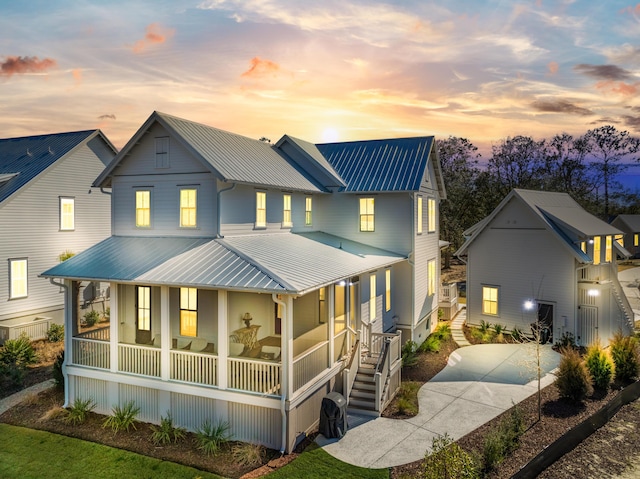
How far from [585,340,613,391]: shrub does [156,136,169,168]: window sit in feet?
56.9

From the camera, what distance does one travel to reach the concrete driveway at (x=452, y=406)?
1212cm

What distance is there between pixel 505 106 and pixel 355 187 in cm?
1408

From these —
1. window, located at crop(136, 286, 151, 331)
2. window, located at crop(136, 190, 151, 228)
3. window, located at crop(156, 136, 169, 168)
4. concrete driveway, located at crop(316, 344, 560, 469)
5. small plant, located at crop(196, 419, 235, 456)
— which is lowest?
concrete driveway, located at crop(316, 344, 560, 469)

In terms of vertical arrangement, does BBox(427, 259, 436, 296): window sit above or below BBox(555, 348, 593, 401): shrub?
above

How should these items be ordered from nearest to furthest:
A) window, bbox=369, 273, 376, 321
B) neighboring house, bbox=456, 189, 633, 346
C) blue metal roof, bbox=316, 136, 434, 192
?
window, bbox=369, 273, 376, 321
blue metal roof, bbox=316, 136, 434, 192
neighboring house, bbox=456, 189, 633, 346

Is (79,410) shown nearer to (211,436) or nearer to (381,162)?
(211,436)

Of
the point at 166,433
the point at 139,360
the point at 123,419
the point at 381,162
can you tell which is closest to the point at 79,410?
the point at 123,419

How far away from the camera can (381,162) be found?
23219 mm

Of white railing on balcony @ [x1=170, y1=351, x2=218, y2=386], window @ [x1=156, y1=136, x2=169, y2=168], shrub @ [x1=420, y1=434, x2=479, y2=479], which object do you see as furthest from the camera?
window @ [x1=156, y1=136, x2=169, y2=168]

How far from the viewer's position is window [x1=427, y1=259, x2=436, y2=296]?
24.4m

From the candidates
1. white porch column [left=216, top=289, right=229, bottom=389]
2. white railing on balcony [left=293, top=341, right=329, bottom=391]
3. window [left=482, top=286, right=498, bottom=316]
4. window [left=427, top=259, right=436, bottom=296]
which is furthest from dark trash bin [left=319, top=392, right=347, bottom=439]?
window [left=482, top=286, right=498, bottom=316]

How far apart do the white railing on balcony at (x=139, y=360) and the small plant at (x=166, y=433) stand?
59.6 inches

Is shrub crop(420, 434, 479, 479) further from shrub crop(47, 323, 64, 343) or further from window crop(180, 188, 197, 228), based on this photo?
shrub crop(47, 323, 64, 343)

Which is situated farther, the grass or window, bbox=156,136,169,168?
window, bbox=156,136,169,168
